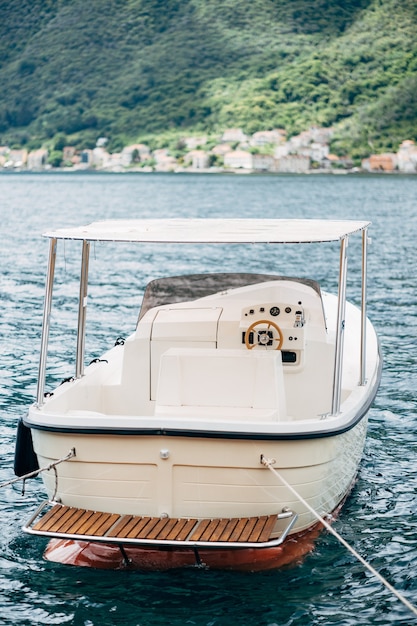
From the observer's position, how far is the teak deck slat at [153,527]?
760cm

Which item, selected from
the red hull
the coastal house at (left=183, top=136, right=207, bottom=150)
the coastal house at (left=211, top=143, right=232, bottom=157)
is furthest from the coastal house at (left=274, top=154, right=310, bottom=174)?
the red hull

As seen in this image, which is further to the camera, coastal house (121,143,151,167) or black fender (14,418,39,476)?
coastal house (121,143,151,167)

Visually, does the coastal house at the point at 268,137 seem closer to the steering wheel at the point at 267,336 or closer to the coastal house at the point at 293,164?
the coastal house at the point at 293,164

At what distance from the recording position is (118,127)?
576 ft

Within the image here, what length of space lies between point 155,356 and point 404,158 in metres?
146

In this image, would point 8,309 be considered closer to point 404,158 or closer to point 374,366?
point 374,366

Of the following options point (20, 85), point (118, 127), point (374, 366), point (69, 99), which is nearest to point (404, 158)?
point (118, 127)

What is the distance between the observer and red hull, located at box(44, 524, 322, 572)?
8.16m

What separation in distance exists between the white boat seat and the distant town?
147201 millimetres

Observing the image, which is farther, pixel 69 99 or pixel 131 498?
pixel 69 99

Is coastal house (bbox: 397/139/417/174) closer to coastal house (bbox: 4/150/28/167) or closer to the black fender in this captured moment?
coastal house (bbox: 4/150/28/167)

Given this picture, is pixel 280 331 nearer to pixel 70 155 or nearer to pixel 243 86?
pixel 243 86

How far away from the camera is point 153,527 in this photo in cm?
779

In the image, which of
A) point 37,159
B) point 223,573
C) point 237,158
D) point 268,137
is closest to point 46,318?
point 223,573
